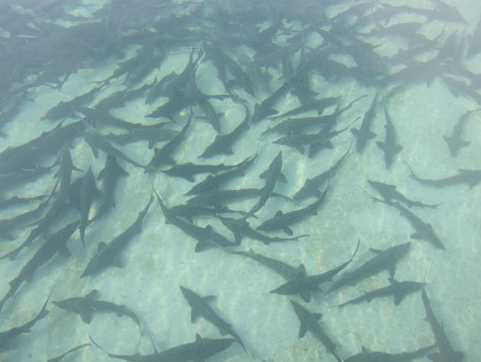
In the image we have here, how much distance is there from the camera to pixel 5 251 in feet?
19.9

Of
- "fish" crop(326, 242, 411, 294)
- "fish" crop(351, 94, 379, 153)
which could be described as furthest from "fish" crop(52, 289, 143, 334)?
"fish" crop(351, 94, 379, 153)

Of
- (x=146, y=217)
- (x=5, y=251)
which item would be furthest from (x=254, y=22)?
(x=5, y=251)

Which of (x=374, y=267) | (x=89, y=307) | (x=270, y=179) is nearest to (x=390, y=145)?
→ (x=270, y=179)

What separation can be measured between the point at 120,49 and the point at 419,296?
8.11 meters

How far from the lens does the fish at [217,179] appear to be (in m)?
6.20

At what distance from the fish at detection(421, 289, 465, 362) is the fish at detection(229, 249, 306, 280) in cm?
158

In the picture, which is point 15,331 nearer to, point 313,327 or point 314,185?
point 313,327

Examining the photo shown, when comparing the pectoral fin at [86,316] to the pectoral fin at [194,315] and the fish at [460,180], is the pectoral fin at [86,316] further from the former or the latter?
the fish at [460,180]

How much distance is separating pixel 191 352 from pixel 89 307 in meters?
1.53

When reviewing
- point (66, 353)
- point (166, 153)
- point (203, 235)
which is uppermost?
point (166, 153)

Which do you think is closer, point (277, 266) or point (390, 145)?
point (277, 266)

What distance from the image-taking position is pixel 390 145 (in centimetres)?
657

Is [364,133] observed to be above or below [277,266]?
above

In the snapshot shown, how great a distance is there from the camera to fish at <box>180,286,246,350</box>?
4.91m
